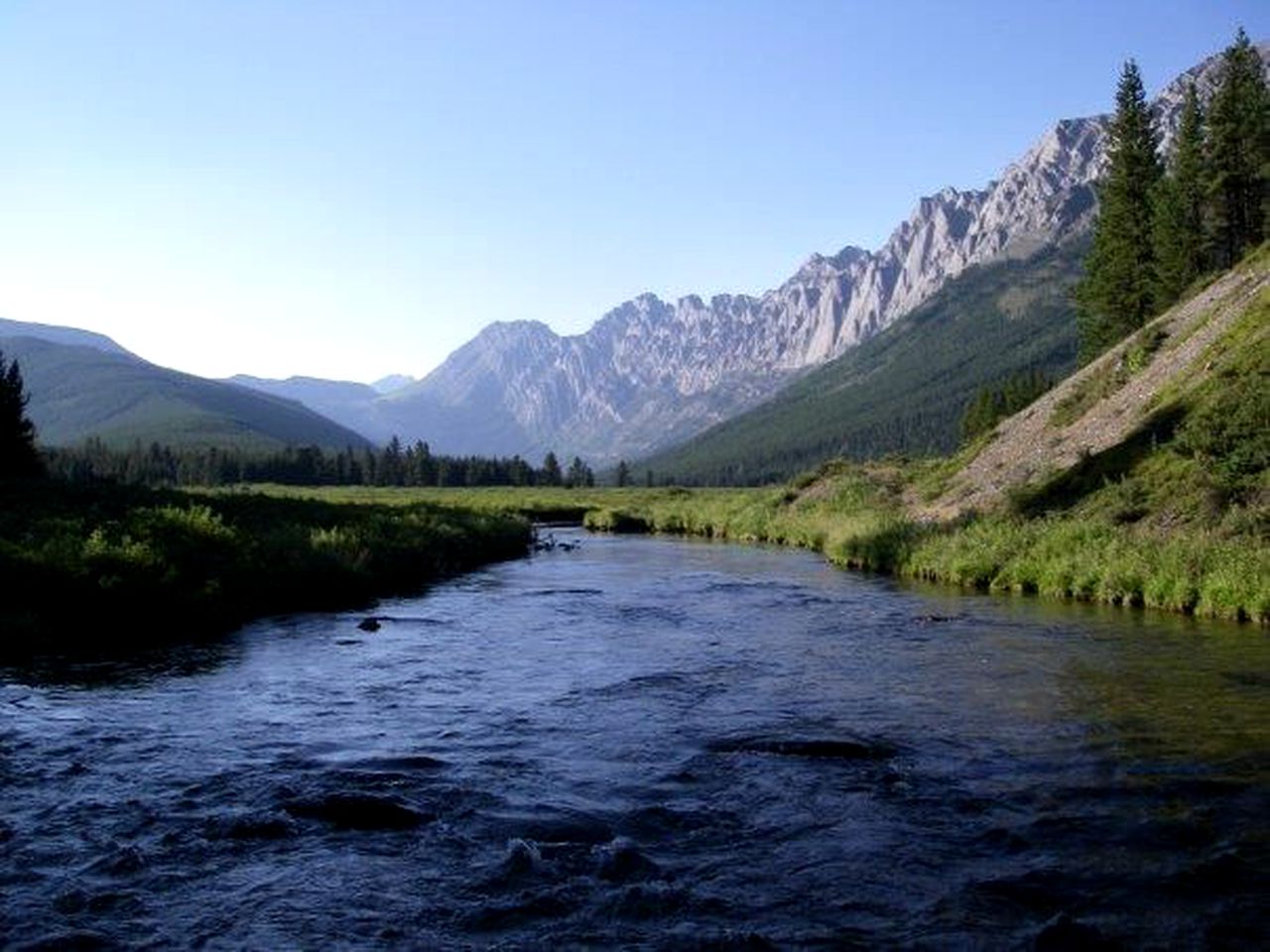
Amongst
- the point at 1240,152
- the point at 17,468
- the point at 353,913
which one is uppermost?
the point at 1240,152

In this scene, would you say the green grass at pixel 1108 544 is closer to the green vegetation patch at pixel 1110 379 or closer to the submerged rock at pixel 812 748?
the green vegetation patch at pixel 1110 379

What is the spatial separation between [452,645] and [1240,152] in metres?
82.5

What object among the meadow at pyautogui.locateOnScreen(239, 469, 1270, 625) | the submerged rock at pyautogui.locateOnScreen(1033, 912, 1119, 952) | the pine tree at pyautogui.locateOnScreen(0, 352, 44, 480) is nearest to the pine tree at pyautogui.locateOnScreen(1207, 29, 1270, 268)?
the meadow at pyautogui.locateOnScreen(239, 469, 1270, 625)

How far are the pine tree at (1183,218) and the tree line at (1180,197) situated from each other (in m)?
0.08

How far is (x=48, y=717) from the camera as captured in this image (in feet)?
61.6

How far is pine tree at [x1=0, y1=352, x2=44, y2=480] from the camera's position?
69438 mm

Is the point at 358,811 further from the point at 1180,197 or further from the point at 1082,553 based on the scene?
the point at 1180,197

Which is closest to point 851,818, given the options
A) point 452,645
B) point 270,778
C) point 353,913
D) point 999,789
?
point 999,789

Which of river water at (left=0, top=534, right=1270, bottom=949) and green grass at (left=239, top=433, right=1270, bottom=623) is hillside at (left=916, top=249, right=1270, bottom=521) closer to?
green grass at (left=239, top=433, right=1270, bottom=623)

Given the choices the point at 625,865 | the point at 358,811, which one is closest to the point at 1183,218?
the point at 625,865

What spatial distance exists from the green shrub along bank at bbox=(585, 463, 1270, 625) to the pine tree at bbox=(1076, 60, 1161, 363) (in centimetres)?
3702

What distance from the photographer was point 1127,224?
87.8m

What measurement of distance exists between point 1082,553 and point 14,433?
236 ft

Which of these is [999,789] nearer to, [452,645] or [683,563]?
[452,645]
